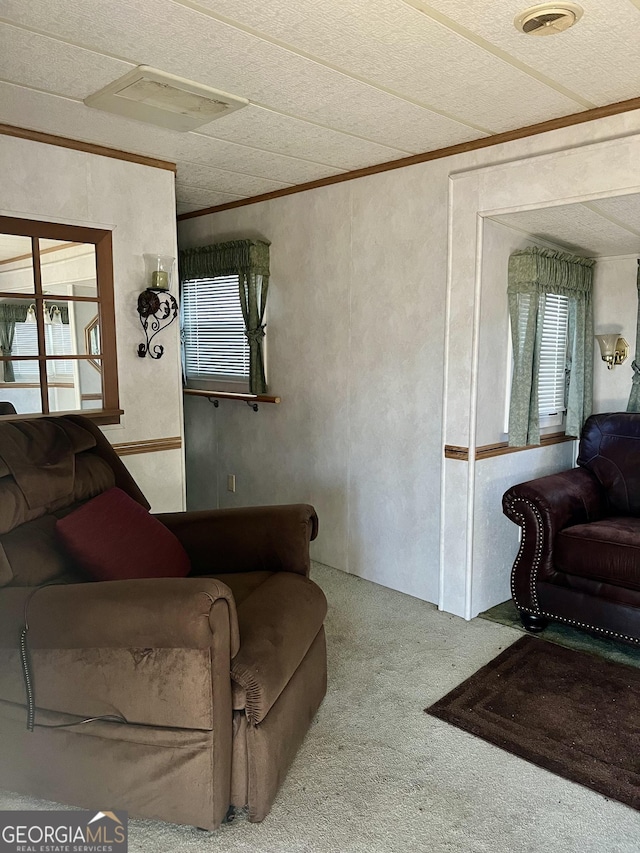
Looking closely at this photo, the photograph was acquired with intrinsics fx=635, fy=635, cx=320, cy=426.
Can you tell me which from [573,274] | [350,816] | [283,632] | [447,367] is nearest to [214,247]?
[447,367]

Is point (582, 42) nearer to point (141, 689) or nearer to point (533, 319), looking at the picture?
point (533, 319)

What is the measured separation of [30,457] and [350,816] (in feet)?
4.90

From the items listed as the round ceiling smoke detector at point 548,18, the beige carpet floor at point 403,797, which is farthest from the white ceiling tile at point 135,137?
the beige carpet floor at point 403,797

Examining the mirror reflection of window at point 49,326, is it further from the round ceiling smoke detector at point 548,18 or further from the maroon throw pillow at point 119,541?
the round ceiling smoke detector at point 548,18

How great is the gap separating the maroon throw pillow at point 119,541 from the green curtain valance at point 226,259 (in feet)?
7.14

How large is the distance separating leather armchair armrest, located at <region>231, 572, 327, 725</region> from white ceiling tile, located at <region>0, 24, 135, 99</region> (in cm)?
186

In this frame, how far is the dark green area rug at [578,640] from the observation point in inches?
110

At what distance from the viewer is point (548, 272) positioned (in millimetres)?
3230

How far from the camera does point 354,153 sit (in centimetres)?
316

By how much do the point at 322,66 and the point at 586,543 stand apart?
7.20ft

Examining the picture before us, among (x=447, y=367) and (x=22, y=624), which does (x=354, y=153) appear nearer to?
(x=447, y=367)

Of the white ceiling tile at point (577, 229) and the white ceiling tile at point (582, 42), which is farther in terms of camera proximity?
the white ceiling tile at point (577, 229)

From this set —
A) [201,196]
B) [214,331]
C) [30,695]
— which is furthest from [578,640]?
[201,196]

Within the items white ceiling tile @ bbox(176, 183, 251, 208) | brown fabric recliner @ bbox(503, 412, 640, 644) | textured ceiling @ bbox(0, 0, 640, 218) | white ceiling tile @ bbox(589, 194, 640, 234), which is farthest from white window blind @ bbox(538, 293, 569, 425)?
white ceiling tile @ bbox(176, 183, 251, 208)
